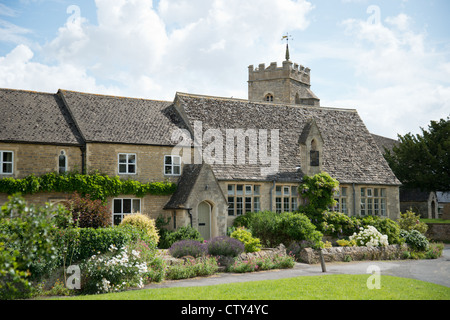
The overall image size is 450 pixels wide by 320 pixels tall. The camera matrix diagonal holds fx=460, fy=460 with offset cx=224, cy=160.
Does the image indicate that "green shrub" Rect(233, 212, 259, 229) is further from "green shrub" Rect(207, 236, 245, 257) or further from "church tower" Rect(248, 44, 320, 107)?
"church tower" Rect(248, 44, 320, 107)

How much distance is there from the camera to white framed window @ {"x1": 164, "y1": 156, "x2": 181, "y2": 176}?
27.0m

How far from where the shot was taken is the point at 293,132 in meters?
31.9

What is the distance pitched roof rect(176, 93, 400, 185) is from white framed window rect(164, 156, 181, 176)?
2105 millimetres

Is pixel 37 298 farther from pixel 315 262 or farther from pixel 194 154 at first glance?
pixel 194 154

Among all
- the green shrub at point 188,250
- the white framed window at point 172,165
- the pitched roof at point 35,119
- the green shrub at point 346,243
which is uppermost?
the pitched roof at point 35,119

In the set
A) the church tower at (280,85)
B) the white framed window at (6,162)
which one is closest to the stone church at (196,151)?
the white framed window at (6,162)

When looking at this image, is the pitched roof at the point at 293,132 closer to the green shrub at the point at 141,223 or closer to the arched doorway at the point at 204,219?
the arched doorway at the point at 204,219

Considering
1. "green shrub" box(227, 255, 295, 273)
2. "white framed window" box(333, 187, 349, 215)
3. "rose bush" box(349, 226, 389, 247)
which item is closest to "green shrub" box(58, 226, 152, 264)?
"green shrub" box(227, 255, 295, 273)

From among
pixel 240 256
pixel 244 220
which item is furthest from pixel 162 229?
pixel 240 256

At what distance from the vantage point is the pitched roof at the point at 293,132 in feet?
94.9

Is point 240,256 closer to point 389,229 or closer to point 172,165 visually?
point 172,165

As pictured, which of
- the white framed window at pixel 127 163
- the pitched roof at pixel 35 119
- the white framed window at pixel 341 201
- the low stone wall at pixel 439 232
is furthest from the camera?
the low stone wall at pixel 439 232

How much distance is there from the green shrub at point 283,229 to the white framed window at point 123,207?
660cm
